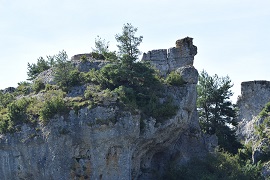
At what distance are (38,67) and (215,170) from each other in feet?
53.5

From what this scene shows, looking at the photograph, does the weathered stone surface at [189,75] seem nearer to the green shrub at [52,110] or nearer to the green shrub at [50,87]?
the green shrub at [50,87]

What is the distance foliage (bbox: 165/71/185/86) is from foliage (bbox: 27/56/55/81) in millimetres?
10934

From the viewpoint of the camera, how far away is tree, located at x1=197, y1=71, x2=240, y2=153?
2159 inches

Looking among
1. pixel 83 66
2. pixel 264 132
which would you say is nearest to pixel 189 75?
pixel 83 66

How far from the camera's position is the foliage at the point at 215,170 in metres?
45.4

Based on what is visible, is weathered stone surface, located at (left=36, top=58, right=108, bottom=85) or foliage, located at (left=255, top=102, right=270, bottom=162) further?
foliage, located at (left=255, top=102, right=270, bottom=162)

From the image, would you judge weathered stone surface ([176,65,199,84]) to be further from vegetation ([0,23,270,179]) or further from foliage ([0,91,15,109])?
foliage ([0,91,15,109])

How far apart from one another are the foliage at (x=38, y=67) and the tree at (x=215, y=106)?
454 inches

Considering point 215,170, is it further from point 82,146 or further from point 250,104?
point 250,104

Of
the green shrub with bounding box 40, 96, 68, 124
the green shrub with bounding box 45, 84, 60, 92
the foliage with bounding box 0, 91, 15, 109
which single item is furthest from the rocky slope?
the foliage with bounding box 0, 91, 15, 109

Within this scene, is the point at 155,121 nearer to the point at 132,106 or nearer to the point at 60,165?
the point at 132,106

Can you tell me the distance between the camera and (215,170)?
46.5 m

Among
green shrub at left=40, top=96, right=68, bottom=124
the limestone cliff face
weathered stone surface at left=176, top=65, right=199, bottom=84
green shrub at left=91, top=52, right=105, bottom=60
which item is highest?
green shrub at left=91, top=52, right=105, bottom=60

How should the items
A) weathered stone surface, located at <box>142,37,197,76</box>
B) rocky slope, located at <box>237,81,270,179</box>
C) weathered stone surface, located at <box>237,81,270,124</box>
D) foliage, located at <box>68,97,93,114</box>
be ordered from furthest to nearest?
weathered stone surface, located at <box>237,81,270,124</box>
rocky slope, located at <box>237,81,270,179</box>
weathered stone surface, located at <box>142,37,197,76</box>
foliage, located at <box>68,97,93,114</box>
